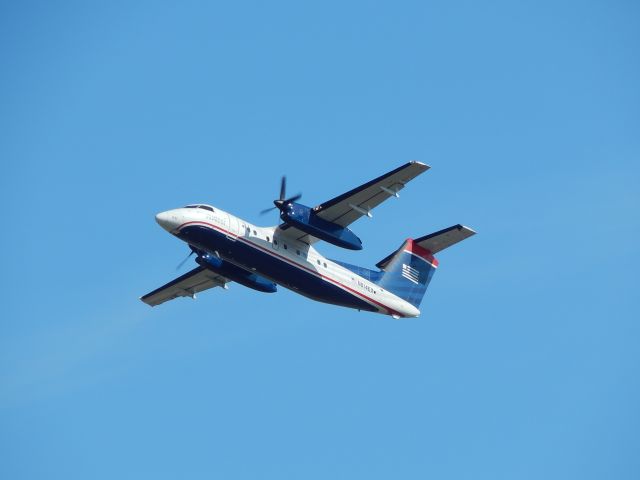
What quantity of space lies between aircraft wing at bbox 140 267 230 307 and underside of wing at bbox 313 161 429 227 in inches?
207

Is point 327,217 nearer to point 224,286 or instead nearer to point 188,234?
point 188,234

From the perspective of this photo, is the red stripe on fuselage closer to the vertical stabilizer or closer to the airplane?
the airplane

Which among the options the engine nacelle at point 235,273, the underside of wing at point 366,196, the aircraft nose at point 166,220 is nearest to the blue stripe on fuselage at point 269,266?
the aircraft nose at point 166,220

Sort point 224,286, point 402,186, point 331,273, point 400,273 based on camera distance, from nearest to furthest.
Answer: point 402,186 → point 331,273 → point 400,273 → point 224,286

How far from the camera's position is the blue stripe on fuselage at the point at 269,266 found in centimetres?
2497

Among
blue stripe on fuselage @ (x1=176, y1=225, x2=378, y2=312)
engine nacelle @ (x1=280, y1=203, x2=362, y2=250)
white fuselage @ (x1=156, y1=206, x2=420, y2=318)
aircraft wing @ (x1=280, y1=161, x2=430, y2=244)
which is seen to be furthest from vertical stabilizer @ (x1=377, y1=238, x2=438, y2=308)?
aircraft wing @ (x1=280, y1=161, x2=430, y2=244)

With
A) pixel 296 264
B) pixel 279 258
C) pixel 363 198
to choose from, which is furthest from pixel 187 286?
pixel 363 198

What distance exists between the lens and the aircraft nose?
24.8 m

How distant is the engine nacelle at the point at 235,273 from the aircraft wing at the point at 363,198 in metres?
2.73

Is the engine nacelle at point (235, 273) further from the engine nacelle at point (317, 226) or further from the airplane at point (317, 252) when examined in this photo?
the engine nacelle at point (317, 226)

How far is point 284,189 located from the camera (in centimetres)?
2586

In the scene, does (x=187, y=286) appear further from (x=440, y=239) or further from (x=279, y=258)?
(x=440, y=239)

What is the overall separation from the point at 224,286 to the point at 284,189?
5.27 metres

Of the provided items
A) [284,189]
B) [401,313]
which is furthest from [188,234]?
[401,313]
